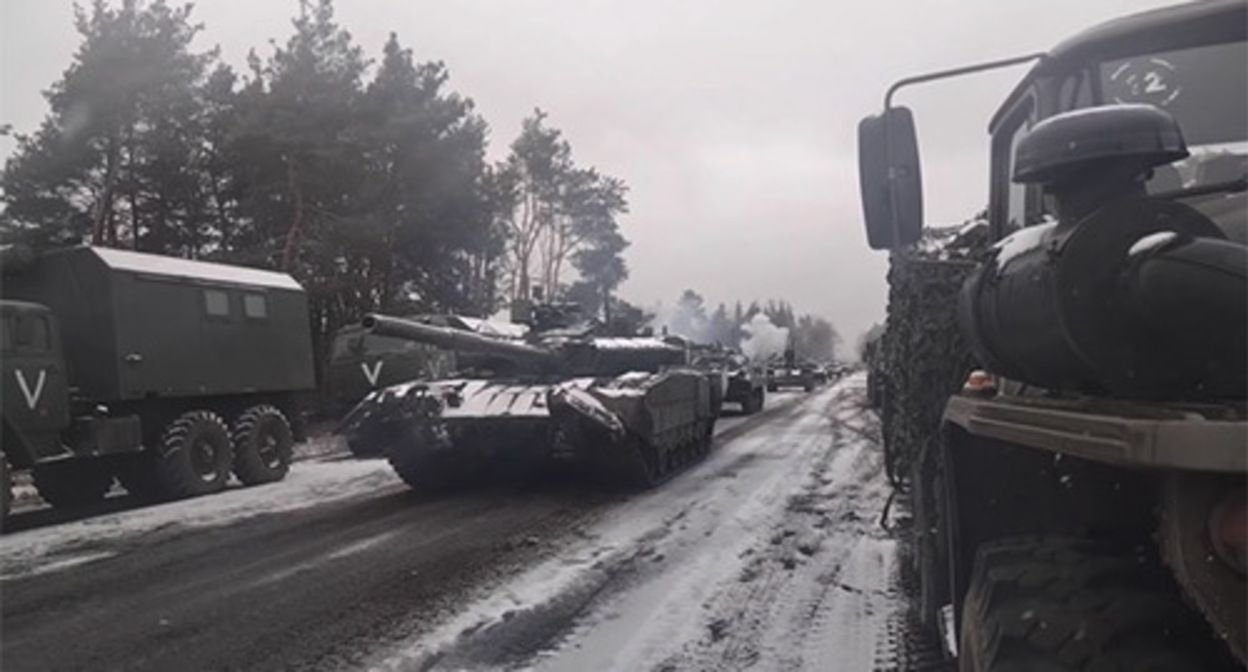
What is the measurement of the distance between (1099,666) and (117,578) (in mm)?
6513

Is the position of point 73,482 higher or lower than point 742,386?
lower

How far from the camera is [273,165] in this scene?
26109 millimetres

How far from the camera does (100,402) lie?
11.4m

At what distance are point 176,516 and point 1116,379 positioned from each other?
9.56 metres

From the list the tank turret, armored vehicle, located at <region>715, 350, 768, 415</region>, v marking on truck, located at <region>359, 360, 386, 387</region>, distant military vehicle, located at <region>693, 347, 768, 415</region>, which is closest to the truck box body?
the tank turret

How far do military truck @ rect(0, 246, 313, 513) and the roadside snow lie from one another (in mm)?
662

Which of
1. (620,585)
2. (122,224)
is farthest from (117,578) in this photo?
(122,224)

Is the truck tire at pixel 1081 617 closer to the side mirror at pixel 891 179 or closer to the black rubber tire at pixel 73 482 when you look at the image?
the side mirror at pixel 891 179

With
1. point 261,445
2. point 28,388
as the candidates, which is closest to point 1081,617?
point 28,388

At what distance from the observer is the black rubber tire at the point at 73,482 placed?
11.4 meters

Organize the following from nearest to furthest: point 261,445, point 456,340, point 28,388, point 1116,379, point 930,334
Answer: point 1116,379 < point 930,334 < point 28,388 < point 456,340 < point 261,445

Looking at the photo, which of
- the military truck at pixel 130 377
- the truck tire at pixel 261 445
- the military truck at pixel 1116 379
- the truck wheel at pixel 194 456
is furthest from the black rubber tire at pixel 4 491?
the military truck at pixel 1116 379

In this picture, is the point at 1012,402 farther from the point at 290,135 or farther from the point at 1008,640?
the point at 290,135

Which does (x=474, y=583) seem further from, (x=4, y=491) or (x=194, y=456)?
(x=194, y=456)
